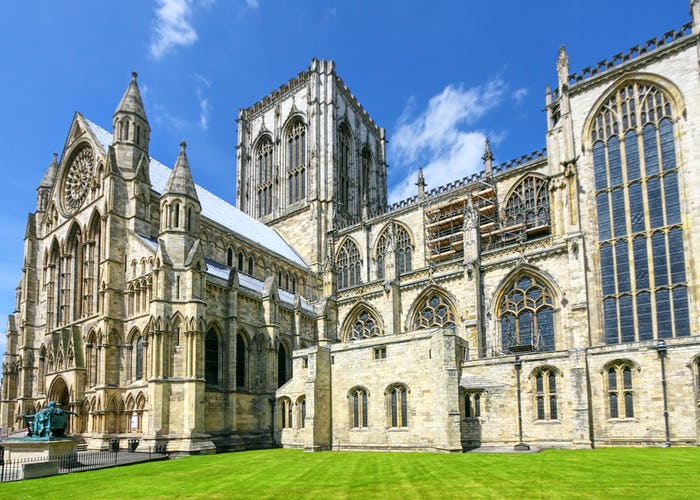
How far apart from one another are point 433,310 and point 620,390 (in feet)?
47.9

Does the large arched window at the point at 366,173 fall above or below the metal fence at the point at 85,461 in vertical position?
above

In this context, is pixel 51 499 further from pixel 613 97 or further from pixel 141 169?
pixel 613 97

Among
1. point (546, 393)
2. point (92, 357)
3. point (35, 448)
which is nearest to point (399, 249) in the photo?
point (546, 393)

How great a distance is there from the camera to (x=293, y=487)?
1714 centimetres

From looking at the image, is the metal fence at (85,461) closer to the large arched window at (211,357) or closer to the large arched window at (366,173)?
the large arched window at (211,357)

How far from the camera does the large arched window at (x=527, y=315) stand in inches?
1401

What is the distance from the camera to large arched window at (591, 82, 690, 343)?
32.2 metres

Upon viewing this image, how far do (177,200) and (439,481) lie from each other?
24.8 m

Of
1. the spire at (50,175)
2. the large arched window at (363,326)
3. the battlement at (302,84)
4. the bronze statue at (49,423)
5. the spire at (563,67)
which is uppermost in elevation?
the battlement at (302,84)

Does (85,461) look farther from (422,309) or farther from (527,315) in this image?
(527,315)

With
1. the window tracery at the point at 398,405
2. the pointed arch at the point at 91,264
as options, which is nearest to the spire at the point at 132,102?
the pointed arch at the point at 91,264

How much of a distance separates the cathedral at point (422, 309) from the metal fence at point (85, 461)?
1.17 metres

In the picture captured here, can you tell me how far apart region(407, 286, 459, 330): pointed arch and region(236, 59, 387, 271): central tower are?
14.0 metres

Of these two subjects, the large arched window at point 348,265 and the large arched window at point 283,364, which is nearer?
the large arched window at point 283,364
